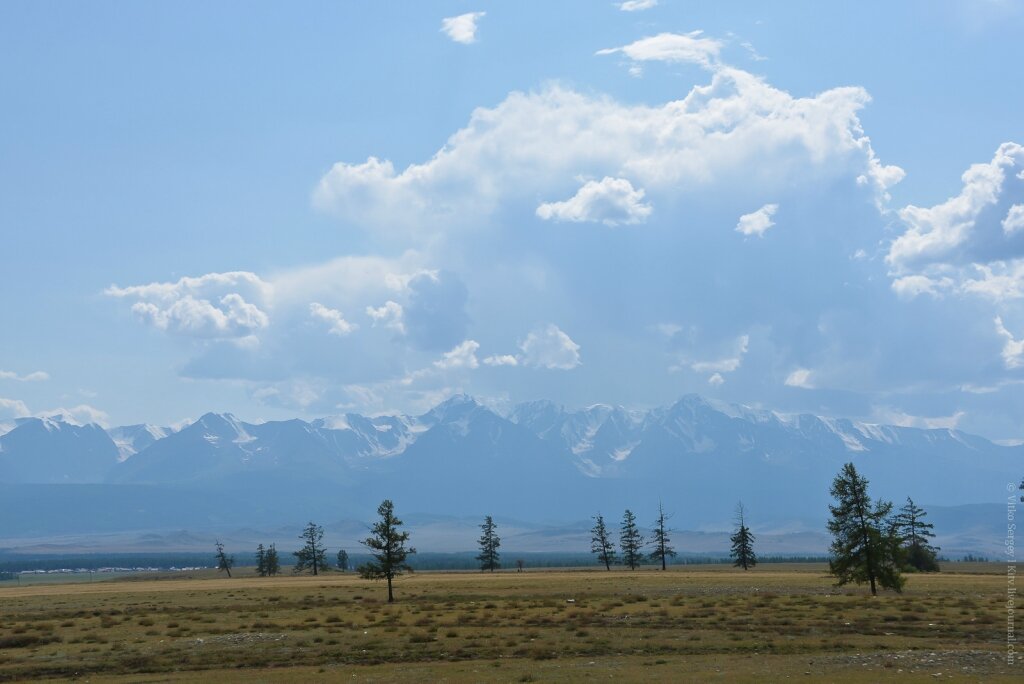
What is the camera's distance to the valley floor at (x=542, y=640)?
33938mm

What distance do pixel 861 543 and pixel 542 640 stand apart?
37280 mm

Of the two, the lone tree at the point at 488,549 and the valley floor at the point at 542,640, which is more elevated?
the valley floor at the point at 542,640

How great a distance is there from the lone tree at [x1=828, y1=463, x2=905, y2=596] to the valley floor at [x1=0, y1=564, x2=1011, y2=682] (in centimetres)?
190

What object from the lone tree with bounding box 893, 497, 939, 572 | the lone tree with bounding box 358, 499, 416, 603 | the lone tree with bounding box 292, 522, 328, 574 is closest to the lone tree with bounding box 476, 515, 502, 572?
the lone tree with bounding box 292, 522, 328, 574

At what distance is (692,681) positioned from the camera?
3086 centimetres

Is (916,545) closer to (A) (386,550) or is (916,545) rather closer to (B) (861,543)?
(B) (861,543)

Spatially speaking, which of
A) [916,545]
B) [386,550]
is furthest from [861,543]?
[916,545]

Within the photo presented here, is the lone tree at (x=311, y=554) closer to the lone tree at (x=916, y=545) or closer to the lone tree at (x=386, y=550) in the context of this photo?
A: the lone tree at (x=386, y=550)

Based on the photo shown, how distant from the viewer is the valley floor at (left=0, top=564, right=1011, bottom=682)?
A: 111 ft

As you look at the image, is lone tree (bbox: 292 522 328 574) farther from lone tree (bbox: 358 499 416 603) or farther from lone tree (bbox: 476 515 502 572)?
lone tree (bbox: 358 499 416 603)

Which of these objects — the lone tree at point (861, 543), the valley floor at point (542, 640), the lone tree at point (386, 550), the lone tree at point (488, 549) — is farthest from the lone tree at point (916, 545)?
the lone tree at point (488, 549)

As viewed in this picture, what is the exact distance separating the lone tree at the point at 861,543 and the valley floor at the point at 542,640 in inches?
74.6

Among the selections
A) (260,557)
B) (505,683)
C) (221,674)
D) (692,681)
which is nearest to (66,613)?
(221,674)

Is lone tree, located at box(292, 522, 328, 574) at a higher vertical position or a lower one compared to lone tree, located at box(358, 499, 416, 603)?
lower
